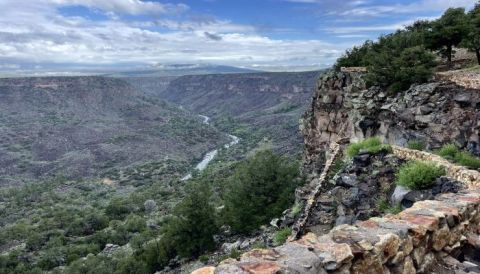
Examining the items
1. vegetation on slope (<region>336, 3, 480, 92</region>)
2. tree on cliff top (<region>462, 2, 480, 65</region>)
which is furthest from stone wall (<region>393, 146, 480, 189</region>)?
tree on cliff top (<region>462, 2, 480, 65</region>)

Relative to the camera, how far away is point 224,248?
32.0 meters

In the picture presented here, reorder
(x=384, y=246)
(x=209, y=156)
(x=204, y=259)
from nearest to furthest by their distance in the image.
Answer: (x=384, y=246), (x=204, y=259), (x=209, y=156)

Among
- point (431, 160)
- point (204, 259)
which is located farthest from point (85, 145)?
point (431, 160)

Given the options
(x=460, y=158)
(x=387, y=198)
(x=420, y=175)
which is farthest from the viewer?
(x=460, y=158)

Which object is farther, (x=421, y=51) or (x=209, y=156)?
(x=209, y=156)

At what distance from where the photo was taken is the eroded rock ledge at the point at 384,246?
221 inches

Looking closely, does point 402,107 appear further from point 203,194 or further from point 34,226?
point 34,226

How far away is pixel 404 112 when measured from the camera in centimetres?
2455

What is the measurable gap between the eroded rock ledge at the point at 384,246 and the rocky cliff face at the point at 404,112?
1225 centimetres

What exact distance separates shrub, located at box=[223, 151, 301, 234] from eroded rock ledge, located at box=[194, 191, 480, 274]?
25669 millimetres

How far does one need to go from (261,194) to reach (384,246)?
3068 centimetres

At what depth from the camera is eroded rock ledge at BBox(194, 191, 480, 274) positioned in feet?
18.4

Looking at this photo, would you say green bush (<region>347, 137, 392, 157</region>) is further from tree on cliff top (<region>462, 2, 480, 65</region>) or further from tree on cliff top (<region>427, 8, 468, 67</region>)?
tree on cliff top (<region>427, 8, 468, 67</region>)

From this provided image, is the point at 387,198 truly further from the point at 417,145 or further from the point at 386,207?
the point at 417,145
